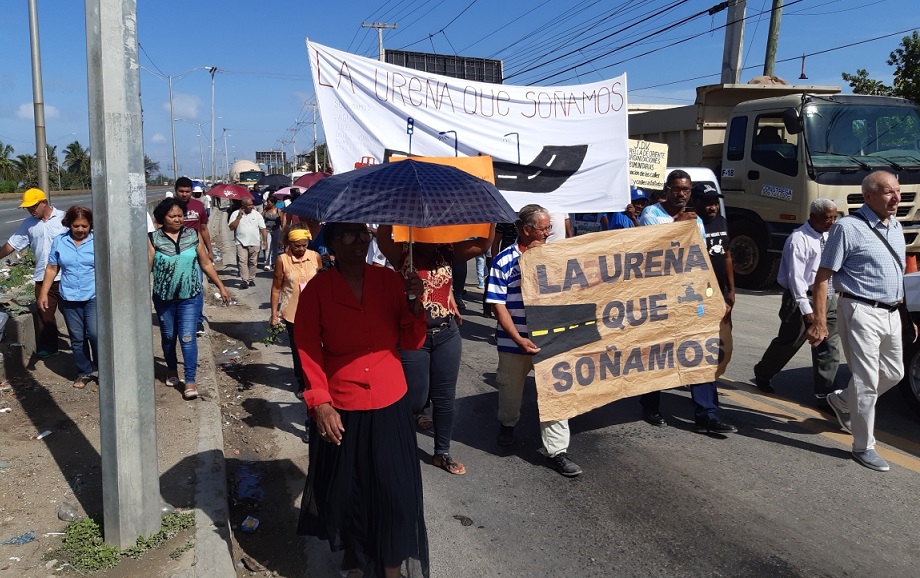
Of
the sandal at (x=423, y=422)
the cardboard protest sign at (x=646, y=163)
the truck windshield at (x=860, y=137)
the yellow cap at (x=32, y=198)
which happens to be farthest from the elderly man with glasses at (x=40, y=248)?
the truck windshield at (x=860, y=137)

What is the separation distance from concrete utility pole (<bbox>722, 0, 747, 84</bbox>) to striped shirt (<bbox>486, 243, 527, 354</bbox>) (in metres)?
14.9

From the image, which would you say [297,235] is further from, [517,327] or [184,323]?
[517,327]

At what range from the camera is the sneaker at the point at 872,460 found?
4609 mm

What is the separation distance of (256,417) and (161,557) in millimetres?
2688

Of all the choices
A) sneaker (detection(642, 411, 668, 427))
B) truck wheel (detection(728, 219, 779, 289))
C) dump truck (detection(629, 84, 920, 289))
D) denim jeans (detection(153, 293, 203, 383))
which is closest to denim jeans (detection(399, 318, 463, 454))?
sneaker (detection(642, 411, 668, 427))

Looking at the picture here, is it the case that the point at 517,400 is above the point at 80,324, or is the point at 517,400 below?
below

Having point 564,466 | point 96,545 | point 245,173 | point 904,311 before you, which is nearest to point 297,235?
point 564,466

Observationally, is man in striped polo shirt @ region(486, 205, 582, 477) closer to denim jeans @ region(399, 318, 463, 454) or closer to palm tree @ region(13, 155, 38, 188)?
denim jeans @ region(399, 318, 463, 454)

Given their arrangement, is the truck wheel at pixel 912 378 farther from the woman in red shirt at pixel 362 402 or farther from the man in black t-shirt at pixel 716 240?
the woman in red shirt at pixel 362 402

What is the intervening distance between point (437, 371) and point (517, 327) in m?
0.68

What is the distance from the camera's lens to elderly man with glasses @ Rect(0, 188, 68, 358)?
6.90m

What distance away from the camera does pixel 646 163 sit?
33.7ft

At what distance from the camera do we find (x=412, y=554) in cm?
316

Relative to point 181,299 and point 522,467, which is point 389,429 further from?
point 181,299
